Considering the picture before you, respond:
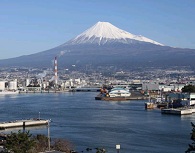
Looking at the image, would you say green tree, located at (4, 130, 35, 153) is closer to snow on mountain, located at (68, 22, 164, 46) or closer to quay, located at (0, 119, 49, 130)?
quay, located at (0, 119, 49, 130)

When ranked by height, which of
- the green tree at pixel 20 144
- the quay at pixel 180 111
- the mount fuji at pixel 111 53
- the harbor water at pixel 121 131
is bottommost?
the harbor water at pixel 121 131

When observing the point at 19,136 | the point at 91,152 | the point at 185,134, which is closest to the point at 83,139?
the point at 91,152

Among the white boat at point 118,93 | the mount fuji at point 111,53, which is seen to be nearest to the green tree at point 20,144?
the white boat at point 118,93

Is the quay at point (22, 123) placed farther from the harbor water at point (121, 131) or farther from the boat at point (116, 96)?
the boat at point (116, 96)

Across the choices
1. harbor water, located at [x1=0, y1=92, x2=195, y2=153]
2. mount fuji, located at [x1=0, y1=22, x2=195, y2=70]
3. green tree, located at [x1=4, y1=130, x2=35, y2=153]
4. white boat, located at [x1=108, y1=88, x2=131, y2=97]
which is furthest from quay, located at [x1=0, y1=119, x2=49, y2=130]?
mount fuji, located at [x1=0, y1=22, x2=195, y2=70]

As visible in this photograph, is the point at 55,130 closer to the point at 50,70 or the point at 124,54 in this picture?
the point at 50,70

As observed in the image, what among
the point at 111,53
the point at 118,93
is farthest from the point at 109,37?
the point at 118,93

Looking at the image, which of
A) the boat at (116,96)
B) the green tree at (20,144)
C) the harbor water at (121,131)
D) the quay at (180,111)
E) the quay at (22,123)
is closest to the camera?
the green tree at (20,144)

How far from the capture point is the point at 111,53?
63344 mm

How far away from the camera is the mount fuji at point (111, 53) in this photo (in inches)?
2269

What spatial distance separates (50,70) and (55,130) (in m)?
45.1

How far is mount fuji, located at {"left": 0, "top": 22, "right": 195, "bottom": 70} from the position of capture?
189 feet

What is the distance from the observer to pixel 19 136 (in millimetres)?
4223

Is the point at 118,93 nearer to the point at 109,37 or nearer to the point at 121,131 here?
the point at 121,131
